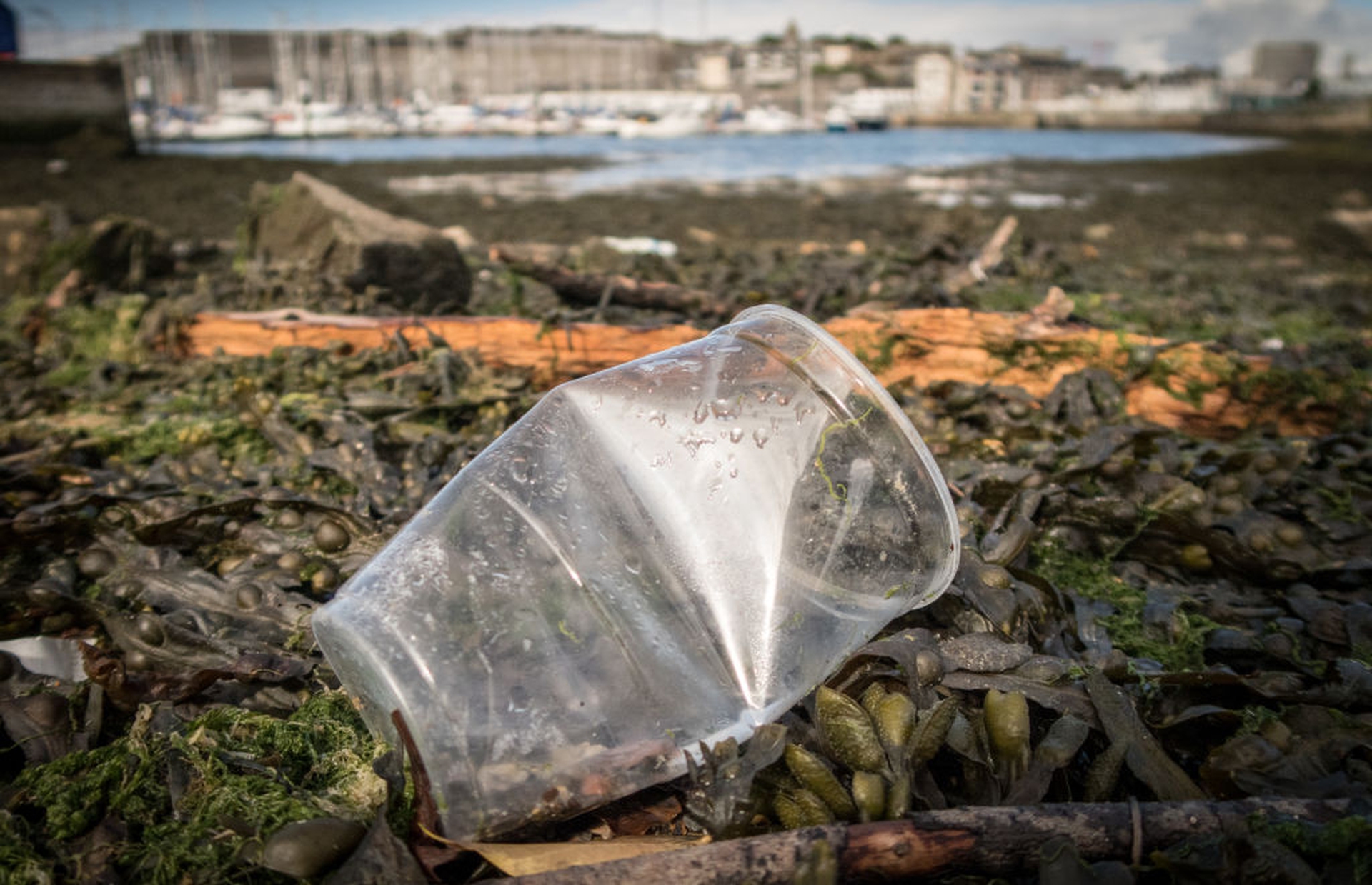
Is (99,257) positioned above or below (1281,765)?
above

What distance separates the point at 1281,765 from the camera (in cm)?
142

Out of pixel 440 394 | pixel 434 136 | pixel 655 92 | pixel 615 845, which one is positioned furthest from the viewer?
pixel 655 92

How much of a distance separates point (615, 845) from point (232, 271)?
6.28 meters

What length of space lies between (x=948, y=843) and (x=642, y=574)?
62cm

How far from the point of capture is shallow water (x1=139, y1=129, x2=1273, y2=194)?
21516 mm

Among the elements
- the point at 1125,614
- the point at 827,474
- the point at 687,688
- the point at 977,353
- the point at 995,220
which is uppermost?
the point at 995,220

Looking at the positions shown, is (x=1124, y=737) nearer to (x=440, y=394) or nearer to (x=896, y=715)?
(x=896, y=715)

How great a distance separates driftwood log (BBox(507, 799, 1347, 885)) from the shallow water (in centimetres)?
1538

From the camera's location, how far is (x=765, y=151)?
34.2 meters

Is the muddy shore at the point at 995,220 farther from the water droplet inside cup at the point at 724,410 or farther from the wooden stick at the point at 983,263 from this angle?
the water droplet inside cup at the point at 724,410

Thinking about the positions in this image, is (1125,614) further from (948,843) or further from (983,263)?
(983,263)

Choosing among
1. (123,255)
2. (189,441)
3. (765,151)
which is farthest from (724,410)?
(765,151)

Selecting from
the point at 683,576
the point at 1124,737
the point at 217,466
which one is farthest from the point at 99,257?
the point at 1124,737

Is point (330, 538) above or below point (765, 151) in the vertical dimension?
below
